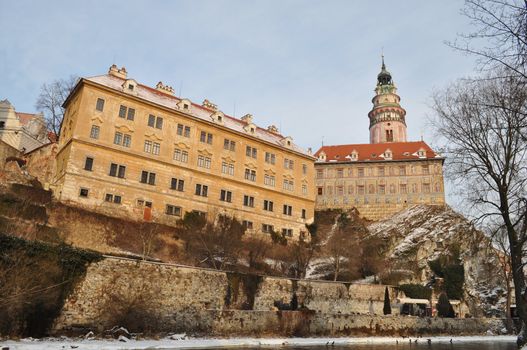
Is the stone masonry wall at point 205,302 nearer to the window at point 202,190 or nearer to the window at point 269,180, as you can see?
the window at point 202,190

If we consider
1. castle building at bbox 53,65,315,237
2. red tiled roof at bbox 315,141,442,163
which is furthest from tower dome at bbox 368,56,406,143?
castle building at bbox 53,65,315,237

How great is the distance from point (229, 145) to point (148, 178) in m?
10.0

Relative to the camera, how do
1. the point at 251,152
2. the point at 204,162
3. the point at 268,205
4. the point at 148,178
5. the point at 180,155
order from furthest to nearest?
the point at 251,152
the point at 268,205
the point at 204,162
the point at 180,155
the point at 148,178

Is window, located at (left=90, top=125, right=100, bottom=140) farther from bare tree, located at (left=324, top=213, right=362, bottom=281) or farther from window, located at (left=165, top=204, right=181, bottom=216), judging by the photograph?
bare tree, located at (left=324, top=213, right=362, bottom=281)

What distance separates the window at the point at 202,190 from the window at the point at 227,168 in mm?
2923

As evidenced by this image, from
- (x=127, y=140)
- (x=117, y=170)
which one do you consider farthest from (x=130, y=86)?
(x=117, y=170)

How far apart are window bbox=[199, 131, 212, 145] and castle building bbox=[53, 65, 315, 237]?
112mm

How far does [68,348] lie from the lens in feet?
44.5

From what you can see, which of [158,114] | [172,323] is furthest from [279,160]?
[172,323]

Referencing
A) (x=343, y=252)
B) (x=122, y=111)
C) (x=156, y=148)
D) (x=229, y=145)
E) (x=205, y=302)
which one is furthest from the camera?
(x=229, y=145)

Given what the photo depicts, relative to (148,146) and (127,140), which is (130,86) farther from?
(148,146)

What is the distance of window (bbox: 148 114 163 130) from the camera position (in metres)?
37.7

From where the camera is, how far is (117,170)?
113 feet

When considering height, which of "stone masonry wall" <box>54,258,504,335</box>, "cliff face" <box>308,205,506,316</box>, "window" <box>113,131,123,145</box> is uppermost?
"window" <box>113,131,123,145</box>
